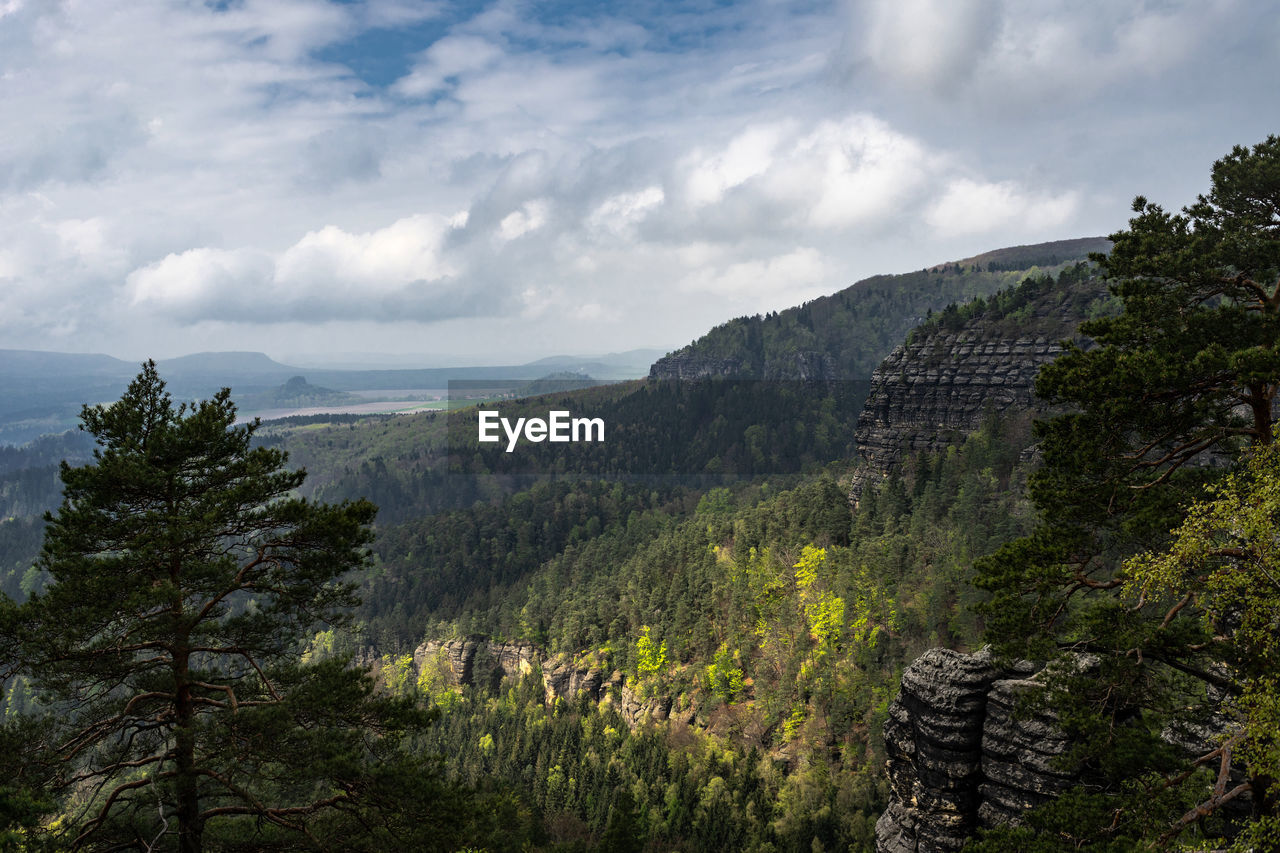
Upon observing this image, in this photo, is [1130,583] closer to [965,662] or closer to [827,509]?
[965,662]

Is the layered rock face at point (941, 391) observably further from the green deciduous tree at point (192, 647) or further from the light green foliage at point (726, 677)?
the green deciduous tree at point (192, 647)

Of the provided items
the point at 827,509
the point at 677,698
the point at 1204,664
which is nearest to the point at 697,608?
the point at 677,698

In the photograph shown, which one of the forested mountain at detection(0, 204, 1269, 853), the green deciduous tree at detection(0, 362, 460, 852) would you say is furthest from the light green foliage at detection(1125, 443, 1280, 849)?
the green deciduous tree at detection(0, 362, 460, 852)

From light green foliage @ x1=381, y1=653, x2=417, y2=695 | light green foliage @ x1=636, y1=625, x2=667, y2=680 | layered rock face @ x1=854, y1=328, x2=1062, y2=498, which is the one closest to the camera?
light green foliage @ x1=636, y1=625, x2=667, y2=680

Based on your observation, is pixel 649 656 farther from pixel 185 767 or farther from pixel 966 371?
pixel 185 767

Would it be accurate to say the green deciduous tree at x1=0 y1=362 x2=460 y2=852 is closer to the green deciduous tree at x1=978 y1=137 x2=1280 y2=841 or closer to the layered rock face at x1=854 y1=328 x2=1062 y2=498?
the green deciduous tree at x1=978 y1=137 x2=1280 y2=841

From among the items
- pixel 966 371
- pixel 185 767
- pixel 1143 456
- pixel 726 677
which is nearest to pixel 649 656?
pixel 726 677

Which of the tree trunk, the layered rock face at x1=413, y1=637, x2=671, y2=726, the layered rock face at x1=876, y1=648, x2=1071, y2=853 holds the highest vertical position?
the tree trunk
